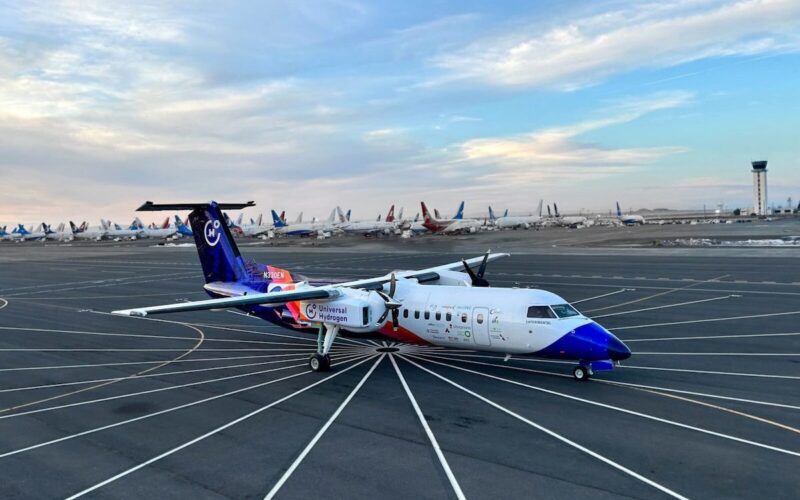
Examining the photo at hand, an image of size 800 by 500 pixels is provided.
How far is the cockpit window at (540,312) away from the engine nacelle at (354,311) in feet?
17.8

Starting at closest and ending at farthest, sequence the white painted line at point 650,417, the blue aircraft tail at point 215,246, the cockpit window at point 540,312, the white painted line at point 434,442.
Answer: the white painted line at point 434,442
the white painted line at point 650,417
the cockpit window at point 540,312
the blue aircraft tail at point 215,246

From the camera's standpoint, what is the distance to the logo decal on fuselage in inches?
1057

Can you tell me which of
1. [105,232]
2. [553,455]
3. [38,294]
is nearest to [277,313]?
[553,455]

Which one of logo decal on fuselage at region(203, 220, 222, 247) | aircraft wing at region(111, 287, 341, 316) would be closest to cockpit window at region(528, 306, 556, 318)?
aircraft wing at region(111, 287, 341, 316)

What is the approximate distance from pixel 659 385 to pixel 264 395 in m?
13.0

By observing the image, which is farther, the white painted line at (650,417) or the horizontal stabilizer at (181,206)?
the horizontal stabilizer at (181,206)

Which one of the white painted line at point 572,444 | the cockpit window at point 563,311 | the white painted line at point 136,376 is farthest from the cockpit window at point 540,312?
the white painted line at point 136,376

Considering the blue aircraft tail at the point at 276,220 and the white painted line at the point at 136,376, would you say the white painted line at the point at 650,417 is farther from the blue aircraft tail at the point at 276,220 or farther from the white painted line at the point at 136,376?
the blue aircraft tail at the point at 276,220

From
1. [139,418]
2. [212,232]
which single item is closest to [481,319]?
[139,418]

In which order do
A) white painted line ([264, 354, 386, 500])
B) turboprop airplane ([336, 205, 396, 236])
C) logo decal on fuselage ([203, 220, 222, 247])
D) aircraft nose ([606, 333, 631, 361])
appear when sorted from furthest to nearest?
Result: turboprop airplane ([336, 205, 396, 236]) < logo decal on fuselage ([203, 220, 222, 247]) < aircraft nose ([606, 333, 631, 361]) < white painted line ([264, 354, 386, 500])

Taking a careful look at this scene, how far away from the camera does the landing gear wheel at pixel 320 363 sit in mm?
20875

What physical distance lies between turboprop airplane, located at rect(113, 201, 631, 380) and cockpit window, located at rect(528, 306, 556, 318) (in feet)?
0.11

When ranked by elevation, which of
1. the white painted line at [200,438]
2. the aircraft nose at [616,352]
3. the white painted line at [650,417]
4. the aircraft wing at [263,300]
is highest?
the aircraft wing at [263,300]

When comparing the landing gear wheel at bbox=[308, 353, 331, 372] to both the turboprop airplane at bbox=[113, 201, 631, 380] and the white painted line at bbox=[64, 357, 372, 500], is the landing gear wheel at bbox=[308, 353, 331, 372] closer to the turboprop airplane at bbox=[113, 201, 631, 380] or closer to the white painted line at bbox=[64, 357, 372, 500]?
the turboprop airplane at bbox=[113, 201, 631, 380]
